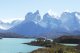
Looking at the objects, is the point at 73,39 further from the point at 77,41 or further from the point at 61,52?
the point at 61,52

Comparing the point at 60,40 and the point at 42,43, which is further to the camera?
the point at 60,40

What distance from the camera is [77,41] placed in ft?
557

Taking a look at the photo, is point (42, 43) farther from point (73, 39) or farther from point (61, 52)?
point (61, 52)

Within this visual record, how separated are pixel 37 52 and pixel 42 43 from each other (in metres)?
77.4

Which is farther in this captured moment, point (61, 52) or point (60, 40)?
point (60, 40)

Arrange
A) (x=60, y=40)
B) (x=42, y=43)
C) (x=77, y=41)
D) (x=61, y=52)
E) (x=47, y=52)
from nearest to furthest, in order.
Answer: (x=61, y=52) → (x=47, y=52) → (x=42, y=43) → (x=77, y=41) → (x=60, y=40)

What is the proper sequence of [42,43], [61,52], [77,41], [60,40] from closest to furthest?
[61,52]
[42,43]
[77,41]
[60,40]

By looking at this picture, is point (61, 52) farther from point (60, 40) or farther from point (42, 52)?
point (60, 40)

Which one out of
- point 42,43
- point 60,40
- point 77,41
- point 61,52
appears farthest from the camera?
point 60,40

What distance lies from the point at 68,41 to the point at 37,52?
9455 centimetres

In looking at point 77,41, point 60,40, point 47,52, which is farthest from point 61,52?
point 60,40

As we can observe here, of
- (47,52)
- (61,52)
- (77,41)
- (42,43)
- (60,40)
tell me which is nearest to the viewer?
(61,52)

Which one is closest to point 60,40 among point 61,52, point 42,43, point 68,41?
point 68,41

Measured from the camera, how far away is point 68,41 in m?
174
